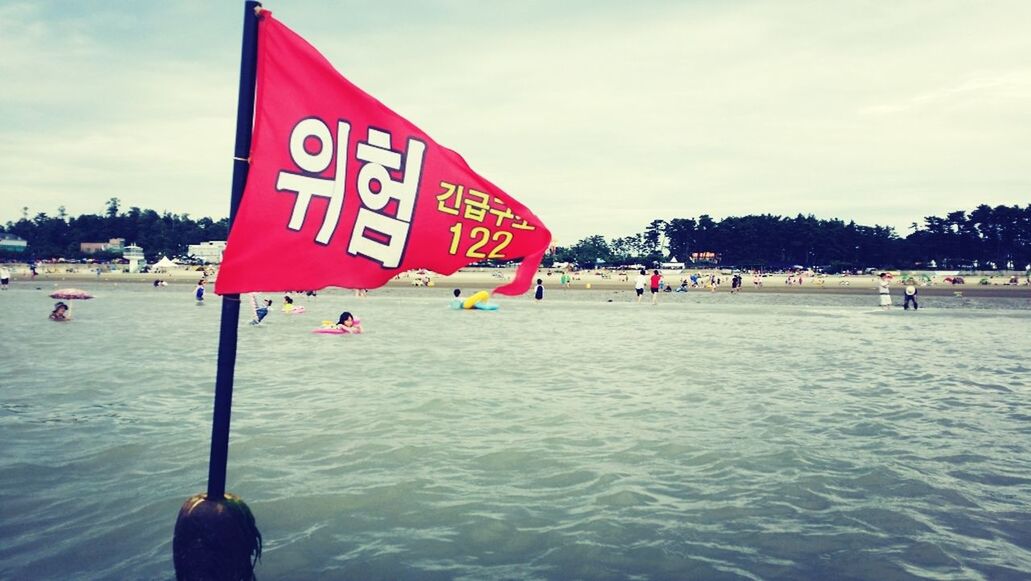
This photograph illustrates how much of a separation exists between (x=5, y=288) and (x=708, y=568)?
2780 inches

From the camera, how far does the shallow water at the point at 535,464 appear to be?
18.1 ft

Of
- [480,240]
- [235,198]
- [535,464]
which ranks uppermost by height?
[235,198]

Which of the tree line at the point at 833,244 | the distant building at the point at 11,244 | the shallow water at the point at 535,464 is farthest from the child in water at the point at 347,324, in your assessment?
the distant building at the point at 11,244

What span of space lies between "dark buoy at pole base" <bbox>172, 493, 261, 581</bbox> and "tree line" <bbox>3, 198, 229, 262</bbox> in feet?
550

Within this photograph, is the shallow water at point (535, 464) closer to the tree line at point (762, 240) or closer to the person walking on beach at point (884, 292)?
→ the person walking on beach at point (884, 292)

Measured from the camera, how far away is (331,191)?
3900mm

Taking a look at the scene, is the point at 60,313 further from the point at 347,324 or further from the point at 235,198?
the point at 235,198

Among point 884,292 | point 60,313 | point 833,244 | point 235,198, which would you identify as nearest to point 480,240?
point 235,198

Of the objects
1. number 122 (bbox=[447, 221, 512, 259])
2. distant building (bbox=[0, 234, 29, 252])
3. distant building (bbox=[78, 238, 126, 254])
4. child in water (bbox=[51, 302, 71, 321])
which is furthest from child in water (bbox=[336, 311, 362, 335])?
distant building (bbox=[0, 234, 29, 252])

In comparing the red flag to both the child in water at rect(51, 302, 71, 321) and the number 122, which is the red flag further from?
the child in water at rect(51, 302, 71, 321)

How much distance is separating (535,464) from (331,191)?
502 centimetres

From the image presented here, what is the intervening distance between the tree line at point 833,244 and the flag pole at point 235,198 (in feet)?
428

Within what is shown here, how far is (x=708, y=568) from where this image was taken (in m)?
5.32

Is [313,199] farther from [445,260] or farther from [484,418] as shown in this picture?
[484,418]
